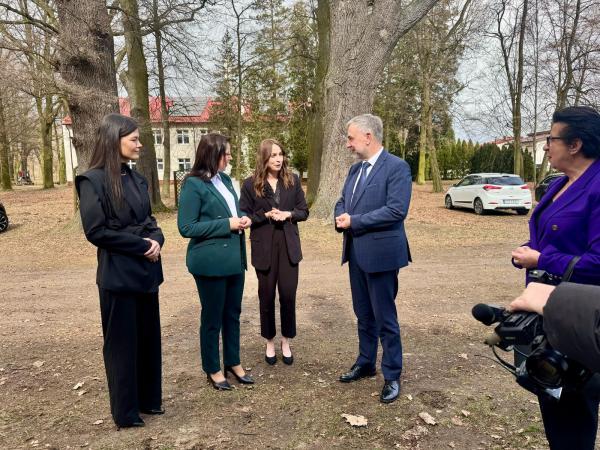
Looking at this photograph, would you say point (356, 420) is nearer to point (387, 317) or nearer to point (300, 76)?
point (387, 317)

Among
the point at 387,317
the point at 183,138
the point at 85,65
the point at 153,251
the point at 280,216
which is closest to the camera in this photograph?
the point at 153,251

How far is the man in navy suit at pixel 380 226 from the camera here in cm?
354

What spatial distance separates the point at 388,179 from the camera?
11.8ft

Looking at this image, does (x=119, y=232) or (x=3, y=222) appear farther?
(x=3, y=222)

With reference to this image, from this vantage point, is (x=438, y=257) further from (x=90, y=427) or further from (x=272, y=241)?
(x=90, y=427)

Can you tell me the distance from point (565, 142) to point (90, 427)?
3.49m

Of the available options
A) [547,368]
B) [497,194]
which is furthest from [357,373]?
[497,194]

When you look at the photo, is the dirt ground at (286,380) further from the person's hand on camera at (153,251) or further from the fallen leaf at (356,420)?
the person's hand on camera at (153,251)

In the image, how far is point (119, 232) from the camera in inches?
119

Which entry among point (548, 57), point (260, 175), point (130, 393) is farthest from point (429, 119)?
point (130, 393)

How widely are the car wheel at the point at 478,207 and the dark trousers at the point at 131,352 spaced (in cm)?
1590

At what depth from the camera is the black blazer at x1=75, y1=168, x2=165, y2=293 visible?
2.95m

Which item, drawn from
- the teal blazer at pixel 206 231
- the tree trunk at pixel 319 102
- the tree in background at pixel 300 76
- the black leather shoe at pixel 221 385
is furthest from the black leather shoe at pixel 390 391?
the tree in background at pixel 300 76

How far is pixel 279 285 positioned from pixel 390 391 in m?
1.36
